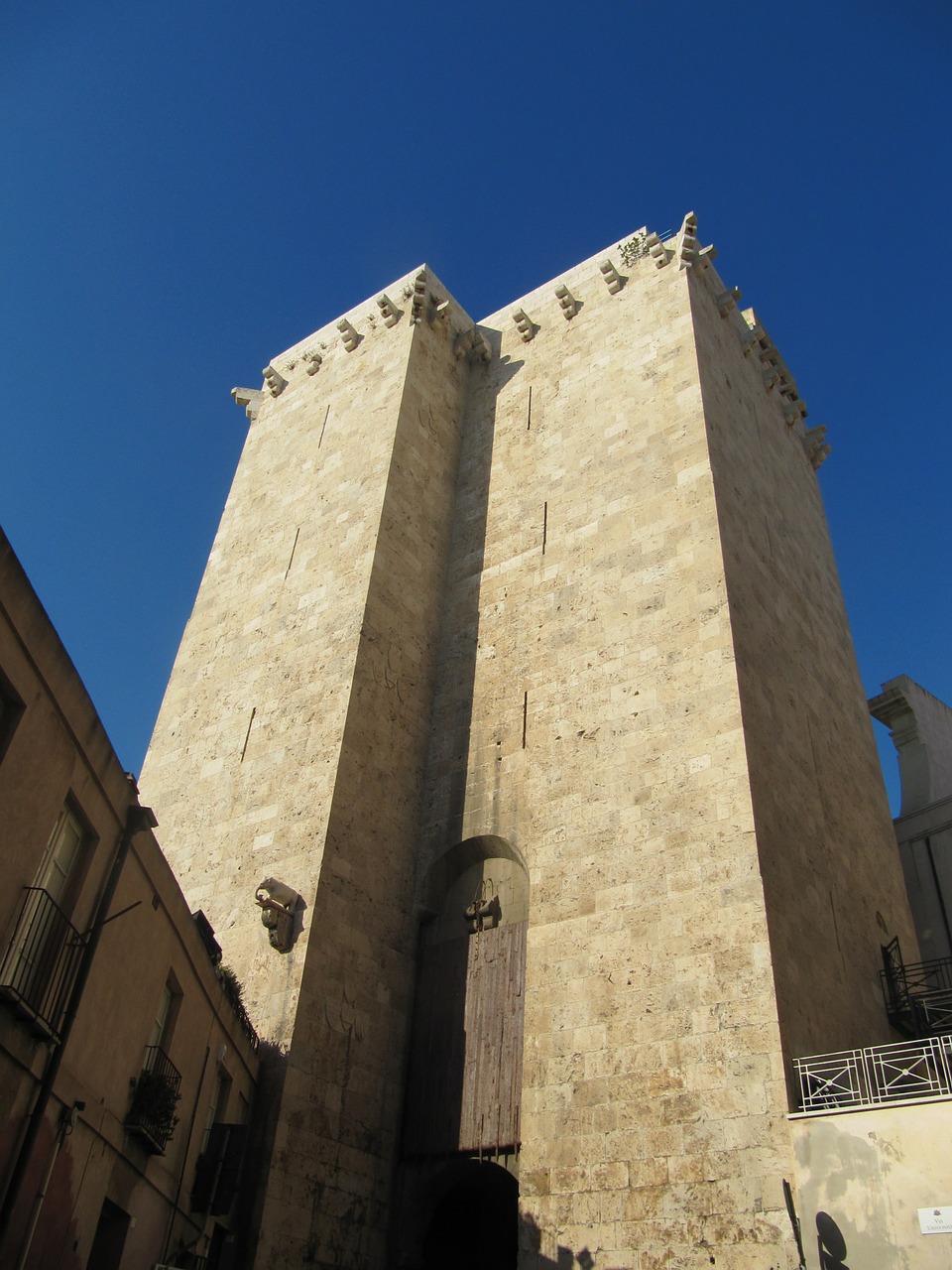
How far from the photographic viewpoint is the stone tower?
10664 millimetres

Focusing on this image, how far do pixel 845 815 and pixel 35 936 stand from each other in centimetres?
1115

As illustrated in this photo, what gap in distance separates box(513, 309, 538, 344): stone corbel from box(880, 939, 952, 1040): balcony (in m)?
12.4

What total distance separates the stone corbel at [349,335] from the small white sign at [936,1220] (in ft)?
56.7

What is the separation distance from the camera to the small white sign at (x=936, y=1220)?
8.20 meters

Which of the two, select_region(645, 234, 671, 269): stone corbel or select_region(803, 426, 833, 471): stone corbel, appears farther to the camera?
select_region(803, 426, 833, 471): stone corbel

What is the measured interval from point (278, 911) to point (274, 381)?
13.2 meters

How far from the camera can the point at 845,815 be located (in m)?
14.7

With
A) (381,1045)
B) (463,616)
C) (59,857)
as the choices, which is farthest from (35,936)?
(463,616)

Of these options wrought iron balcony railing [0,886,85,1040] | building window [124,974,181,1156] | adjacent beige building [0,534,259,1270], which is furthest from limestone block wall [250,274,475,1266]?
wrought iron balcony railing [0,886,85,1040]

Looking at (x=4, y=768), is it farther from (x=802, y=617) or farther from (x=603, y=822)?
(x=802, y=617)

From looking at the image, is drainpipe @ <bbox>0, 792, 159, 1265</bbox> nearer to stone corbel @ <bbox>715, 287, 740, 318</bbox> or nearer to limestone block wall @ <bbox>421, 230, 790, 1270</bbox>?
limestone block wall @ <bbox>421, 230, 790, 1270</bbox>

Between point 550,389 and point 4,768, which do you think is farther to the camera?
point 550,389

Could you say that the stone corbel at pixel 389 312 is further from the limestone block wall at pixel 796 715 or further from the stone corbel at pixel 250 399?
the limestone block wall at pixel 796 715

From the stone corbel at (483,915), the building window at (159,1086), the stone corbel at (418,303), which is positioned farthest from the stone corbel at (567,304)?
the building window at (159,1086)
